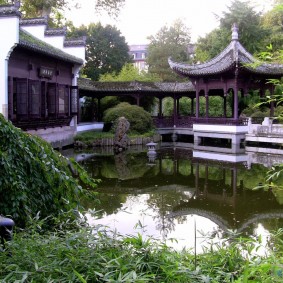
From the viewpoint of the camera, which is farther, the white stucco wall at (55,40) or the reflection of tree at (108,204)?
the white stucco wall at (55,40)

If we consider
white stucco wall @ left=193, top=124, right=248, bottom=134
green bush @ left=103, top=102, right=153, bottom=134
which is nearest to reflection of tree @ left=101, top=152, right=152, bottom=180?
green bush @ left=103, top=102, right=153, bottom=134

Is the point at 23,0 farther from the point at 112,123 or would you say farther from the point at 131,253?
the point at 131,253

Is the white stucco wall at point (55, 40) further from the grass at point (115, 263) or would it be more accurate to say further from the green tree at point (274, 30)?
the grass at point (115, 263)

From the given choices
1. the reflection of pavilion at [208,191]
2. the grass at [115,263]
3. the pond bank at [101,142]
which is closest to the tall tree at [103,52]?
the pond bank at [101,142]

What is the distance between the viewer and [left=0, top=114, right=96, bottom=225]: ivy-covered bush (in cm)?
397

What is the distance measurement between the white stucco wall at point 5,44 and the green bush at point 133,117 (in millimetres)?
7133

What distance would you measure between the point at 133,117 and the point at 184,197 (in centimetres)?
1202

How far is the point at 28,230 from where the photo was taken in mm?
3535

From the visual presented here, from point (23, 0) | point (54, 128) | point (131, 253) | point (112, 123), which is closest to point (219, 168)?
point (54, 128)

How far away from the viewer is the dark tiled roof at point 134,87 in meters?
23.4

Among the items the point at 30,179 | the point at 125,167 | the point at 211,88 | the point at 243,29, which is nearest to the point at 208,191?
the point at 125,167

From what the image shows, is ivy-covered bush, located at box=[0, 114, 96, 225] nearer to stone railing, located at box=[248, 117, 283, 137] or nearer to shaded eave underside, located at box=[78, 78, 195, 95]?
stone railing, located at box=[248, 117, 283, 137]

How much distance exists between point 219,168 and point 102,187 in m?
4.29

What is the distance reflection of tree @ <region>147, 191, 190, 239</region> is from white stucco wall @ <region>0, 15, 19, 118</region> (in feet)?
23.8
